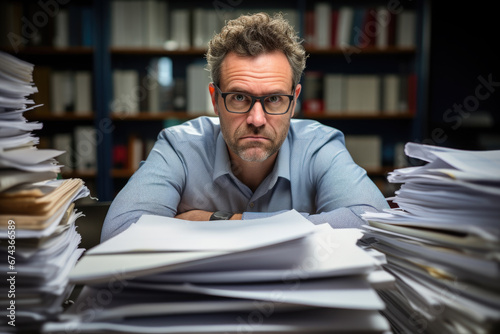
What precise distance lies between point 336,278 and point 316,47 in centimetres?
285

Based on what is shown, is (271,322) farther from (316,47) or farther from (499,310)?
(316,47)

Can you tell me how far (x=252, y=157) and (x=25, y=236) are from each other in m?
0.88

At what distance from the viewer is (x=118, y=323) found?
1.20 ft

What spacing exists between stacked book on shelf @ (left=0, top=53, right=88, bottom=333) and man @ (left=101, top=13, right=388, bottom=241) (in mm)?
534

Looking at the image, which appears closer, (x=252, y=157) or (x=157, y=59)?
(x=252, y=157)

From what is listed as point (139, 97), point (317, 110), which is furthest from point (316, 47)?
point (139, 97)

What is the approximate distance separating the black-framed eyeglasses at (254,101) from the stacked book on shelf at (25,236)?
776mm

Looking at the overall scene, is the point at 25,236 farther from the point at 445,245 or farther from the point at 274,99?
the point at 274,99

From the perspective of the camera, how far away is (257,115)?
1.19 meters

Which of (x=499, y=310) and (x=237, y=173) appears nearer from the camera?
(x=499, y=310)

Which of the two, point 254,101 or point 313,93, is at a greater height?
point 313,93

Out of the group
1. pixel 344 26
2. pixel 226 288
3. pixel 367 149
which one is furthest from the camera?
pixel 367 149

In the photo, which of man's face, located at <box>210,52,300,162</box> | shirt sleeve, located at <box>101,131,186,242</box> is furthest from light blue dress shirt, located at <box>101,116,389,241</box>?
man's face, located at <box>210,52,300,162</box>

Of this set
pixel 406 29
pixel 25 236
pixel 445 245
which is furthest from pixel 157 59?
pixel 445 245
